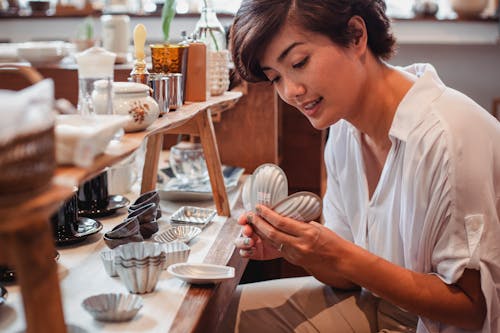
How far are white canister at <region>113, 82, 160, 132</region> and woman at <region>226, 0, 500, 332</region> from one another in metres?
0.27

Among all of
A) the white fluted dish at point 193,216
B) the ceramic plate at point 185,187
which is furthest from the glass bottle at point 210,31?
the white fluted dish at point 193,216

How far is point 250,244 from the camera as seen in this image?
142cm

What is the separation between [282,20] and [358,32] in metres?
0.19

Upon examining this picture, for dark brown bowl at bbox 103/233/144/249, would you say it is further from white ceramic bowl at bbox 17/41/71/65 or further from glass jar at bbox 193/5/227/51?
white ceramic bowl at bbox 17/41/71/65

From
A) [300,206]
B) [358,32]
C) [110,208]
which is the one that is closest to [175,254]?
[300,206]

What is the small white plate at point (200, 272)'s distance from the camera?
1319 mm

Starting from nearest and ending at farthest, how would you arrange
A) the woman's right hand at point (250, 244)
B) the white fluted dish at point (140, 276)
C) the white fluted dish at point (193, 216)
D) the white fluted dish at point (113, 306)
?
the white fluted dish at point (113, 306) → the white fluted dish at point (140, 276) → the woman's right hand at point (250, 244) → the white fluted dish at point (193, 216)

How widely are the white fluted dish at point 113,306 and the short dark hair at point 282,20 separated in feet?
1.90

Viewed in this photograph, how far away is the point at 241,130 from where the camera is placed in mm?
2373

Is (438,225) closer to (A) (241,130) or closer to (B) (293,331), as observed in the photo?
(B) (293,331)

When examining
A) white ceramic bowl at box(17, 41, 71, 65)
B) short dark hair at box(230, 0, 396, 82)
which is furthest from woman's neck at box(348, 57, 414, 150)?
white ceramic bowl at box(17, 41, 71, 65)

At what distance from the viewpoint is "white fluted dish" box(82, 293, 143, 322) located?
3.73ft

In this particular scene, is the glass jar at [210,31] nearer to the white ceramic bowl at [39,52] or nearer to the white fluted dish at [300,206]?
the white ceramic bowl at [39,52]

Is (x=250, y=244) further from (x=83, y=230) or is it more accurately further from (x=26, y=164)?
(x=26, y=164)
